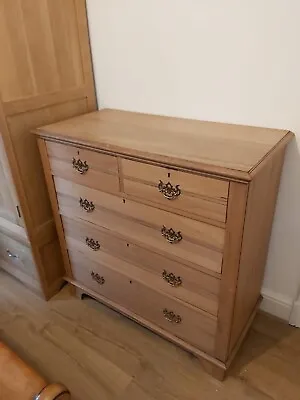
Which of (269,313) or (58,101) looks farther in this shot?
(269,313)

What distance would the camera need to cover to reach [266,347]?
1547 mm

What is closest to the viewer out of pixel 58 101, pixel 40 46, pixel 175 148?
pixel 175 148

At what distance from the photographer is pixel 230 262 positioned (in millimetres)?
1119

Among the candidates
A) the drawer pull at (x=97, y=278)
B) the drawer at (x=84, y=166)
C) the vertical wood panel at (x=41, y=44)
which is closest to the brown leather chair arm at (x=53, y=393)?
the drawer at (x=84, y=166)

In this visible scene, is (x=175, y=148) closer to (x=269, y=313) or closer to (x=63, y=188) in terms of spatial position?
(x=63, y=188)

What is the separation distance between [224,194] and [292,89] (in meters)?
0.53

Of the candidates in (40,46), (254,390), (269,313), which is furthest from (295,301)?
(40,46)

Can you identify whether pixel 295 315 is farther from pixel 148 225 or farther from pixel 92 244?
pixel 92 244

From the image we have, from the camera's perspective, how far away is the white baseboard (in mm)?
1633

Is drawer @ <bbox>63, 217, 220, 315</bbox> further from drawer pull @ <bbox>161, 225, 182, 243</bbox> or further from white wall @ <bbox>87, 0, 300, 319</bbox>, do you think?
white wall @ <bbox>87, 0, 300, 319</bbox>

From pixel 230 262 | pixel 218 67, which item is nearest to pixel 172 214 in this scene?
pixel 230 262

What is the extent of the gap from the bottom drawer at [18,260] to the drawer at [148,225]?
1.46ft

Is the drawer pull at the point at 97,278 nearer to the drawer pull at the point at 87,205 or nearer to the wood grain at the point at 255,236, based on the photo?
the drawer pull at the point at 87,205

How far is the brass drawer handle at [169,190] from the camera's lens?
44.1 inches
